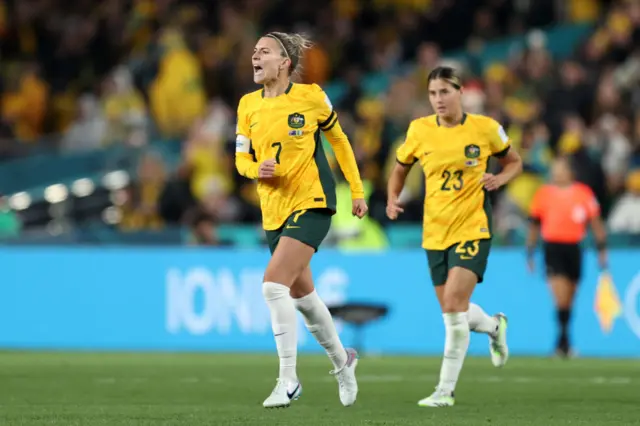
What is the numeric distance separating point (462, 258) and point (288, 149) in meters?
1.61

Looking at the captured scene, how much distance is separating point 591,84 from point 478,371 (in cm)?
698

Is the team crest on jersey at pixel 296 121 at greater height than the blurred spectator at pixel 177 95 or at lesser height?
lesser

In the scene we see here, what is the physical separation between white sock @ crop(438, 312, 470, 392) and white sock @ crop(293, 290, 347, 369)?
30.0 inches

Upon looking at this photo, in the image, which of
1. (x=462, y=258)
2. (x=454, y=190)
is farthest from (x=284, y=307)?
(x=454, y=190)

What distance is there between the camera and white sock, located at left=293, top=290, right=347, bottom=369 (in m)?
9.59

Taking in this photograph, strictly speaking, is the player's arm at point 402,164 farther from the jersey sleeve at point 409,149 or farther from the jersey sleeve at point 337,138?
the jersey sleeve at point 337,138

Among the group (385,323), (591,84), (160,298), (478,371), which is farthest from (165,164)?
(478,371)

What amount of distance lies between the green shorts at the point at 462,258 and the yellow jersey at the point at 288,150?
1.06 m

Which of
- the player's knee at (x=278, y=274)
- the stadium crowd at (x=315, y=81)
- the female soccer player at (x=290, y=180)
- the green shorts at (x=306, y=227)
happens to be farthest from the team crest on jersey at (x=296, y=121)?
the stadium crowd at (x=315, y=81)

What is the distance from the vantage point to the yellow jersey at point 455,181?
10453mm

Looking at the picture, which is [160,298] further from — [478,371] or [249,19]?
[249,19]

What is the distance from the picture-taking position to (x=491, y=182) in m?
10.3

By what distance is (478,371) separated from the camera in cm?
1394

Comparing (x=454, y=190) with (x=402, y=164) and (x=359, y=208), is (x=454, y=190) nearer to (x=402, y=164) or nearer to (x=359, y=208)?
(x=402, y=164)
